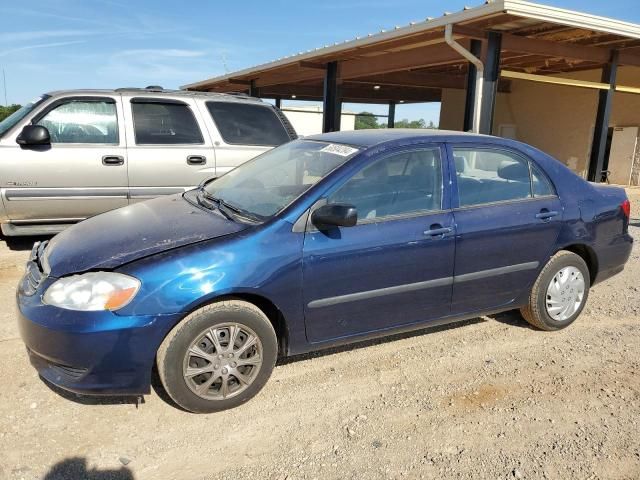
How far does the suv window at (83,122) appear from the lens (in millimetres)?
5715

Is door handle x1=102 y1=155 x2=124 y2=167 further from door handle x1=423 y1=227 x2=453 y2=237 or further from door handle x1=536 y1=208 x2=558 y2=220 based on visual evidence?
door handle x1=536 y1=208 x2=558 y2=220

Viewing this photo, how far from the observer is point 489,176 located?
3.85m

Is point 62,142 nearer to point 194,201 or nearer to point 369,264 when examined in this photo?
point 194,201

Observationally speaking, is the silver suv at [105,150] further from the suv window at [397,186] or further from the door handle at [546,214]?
the door handle at [546,214]

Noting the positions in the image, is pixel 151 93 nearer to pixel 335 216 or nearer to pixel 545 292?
pixel 335 216

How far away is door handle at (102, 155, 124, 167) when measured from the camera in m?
5.75

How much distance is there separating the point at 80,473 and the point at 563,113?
16961 millimetres

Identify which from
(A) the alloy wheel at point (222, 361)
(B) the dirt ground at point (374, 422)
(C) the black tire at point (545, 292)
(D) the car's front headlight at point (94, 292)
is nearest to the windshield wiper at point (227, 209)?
(A) the alloy wheel at point (222, 361)

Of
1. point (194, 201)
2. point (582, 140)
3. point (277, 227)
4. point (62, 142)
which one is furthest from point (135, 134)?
point (582, 140)

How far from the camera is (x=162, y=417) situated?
2906mm

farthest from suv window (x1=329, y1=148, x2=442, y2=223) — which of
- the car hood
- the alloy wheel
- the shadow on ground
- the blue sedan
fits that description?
the shadow on ground

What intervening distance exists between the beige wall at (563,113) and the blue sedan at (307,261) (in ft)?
41.6

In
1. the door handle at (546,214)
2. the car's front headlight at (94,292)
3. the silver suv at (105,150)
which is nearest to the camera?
the car's front headlight at (94,292)

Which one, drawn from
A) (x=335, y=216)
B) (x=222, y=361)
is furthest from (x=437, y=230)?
(x=222, y=361)
